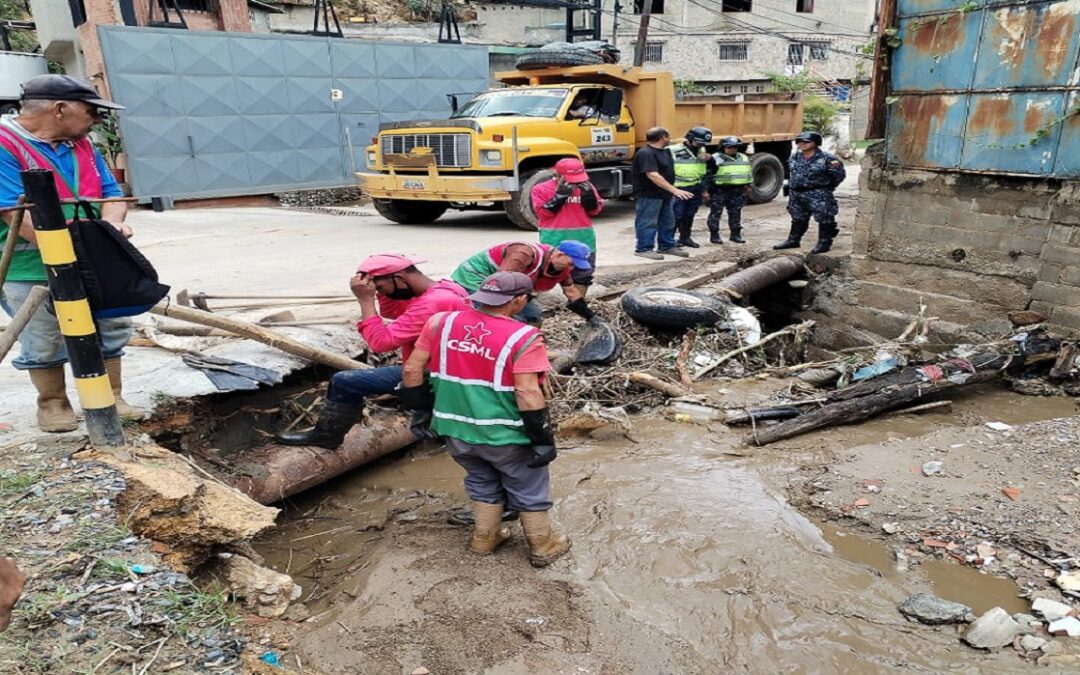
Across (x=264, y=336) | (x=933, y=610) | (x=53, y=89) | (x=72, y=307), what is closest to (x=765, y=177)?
(x=264, y=336)

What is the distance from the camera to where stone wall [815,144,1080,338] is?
5652mm

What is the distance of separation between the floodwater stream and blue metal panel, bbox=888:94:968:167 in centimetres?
338

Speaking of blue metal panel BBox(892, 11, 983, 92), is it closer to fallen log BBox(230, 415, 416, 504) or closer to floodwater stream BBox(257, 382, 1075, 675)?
floodwater stream BBox(257, 382, 1075, 675)

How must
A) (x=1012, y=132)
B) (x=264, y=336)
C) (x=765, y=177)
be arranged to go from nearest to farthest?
1. (x=264, y=336)
2. (x=1012, y=132)
3. (x=765, y=177)

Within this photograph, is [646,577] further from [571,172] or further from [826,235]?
[826,235]

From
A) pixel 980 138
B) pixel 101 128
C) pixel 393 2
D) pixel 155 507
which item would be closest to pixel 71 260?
pixel 155 507

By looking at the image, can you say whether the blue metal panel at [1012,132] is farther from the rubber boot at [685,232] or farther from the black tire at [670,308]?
the rubber boot at [685,232]

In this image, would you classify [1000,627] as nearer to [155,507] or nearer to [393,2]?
[155,507]

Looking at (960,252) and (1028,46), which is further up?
(1028,46)

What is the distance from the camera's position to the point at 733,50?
28.9 meters

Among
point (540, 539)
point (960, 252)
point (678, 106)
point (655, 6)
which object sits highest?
point (655, 6)

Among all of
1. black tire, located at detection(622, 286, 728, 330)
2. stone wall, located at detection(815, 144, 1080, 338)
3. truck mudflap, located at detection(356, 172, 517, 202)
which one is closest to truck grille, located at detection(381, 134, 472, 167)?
truck mudflap, located at detection(356, 172, 517, 202)

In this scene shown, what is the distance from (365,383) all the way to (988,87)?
213 inches

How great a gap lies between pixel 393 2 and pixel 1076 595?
87.1 ft
